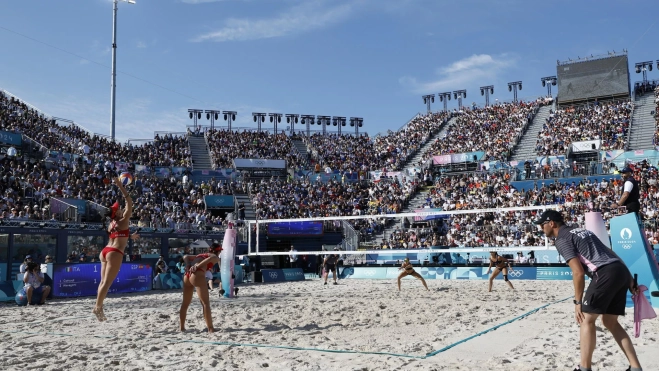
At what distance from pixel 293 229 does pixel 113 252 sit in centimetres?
2067

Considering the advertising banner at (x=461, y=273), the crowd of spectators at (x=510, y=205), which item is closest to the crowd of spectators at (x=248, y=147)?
the crowd of spectators at (x=510, y=205)

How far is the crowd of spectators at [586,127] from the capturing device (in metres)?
30.9

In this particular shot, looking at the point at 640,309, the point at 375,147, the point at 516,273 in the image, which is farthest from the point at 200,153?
the point at 640,309

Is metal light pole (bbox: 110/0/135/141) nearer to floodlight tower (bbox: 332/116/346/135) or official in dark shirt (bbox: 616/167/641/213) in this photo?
floodlight tower (bbox: 332/116/346/135)

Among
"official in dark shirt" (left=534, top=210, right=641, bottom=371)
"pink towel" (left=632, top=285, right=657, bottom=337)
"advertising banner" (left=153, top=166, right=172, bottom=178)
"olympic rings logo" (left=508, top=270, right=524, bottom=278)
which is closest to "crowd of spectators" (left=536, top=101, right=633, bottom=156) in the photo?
"olympic rings logo" (left=508, top=270, right=524, bottom=278)

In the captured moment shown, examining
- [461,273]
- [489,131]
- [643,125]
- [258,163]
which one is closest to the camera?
[461,273]

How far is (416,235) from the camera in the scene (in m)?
25.0

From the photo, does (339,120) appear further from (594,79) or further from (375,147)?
(594,79)

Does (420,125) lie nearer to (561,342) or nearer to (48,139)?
(48,139)

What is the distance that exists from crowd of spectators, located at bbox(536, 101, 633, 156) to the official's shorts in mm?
27541

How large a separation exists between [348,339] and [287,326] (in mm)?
1609

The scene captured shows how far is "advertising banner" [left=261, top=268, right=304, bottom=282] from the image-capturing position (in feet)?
75.4

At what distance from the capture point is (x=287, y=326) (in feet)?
28.2

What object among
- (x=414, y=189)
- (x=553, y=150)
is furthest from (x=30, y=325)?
(x=553, y=150)
